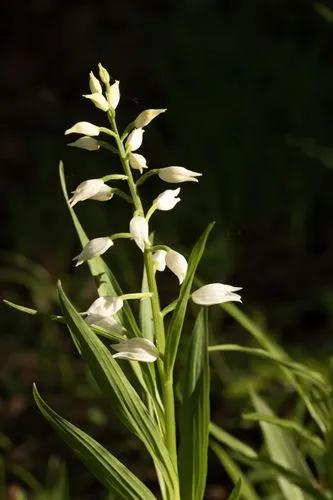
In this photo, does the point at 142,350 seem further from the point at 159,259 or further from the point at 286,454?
the point at 286,454

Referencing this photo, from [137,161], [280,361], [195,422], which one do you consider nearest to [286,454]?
[280,361]

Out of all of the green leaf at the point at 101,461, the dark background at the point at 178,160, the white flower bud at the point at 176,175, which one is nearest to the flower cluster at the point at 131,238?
the white flower bud at the point at 176,175

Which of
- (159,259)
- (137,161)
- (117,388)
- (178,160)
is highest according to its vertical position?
(137,161)

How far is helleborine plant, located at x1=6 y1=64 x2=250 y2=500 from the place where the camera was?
124 centimetres

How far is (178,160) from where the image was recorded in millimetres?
4547

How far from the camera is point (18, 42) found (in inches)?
242

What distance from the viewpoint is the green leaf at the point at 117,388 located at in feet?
3.97

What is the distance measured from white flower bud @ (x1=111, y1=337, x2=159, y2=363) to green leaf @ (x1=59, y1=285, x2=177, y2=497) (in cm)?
2

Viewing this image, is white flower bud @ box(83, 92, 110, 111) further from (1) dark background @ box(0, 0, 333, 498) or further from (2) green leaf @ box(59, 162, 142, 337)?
(1) dark background @ box(0, 0, 333, 498)

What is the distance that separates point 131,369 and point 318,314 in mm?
2274

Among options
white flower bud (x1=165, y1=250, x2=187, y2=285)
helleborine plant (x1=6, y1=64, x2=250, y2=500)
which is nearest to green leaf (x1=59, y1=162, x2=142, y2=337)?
helleborine plant (x1=6, y1=64, x2=250, y2=500)

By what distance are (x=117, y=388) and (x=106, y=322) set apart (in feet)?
0.33

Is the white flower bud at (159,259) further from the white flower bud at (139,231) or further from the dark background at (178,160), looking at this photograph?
the dark background at (178,160)

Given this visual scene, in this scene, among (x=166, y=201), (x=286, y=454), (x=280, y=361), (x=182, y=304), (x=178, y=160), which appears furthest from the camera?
(x=178, y=160)
